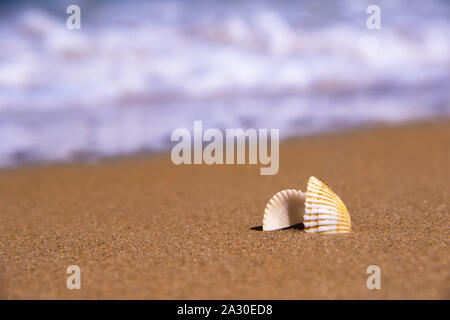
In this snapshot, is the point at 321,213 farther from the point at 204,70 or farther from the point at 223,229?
the point at 204,70

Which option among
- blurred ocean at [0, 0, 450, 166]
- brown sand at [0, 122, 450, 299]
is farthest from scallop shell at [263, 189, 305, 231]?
blurred ocean at [0, 0, 450, 166]

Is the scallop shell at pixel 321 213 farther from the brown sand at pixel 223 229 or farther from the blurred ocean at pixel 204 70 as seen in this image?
the blurred ocean at pixel 204 70

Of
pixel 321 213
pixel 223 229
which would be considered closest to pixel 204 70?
pixel 223 229

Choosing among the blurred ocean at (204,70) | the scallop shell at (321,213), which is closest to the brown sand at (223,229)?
the scallop shell at (321,213)

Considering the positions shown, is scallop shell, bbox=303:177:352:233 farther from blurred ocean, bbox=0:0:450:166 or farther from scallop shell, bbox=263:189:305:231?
blurred ocean, bbox=0:0:450:166

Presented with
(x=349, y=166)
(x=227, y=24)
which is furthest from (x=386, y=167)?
(x=227, y=24)
